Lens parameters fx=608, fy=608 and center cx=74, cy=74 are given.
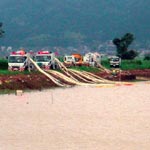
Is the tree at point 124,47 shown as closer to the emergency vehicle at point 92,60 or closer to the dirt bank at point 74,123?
the emergency vehicle at point 92,60

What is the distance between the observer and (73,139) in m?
21.4

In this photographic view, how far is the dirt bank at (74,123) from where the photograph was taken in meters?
20.4

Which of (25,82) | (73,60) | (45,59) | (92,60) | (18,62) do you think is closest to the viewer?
(25,82)

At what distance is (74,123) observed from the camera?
1038 inches

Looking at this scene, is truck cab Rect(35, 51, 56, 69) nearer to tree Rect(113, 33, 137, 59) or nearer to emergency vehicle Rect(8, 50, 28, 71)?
emergency vehicle Rect(8, 50, 28, 71)

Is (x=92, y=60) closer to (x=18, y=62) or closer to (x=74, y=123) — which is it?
(x=18, y=62)

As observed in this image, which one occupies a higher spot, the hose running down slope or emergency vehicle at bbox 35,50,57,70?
emergency vehicle at bbox 35,50,57,70

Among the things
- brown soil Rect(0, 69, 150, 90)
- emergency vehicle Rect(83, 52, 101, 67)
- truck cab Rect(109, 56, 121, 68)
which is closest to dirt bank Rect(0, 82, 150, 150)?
brown soil Rect(0, 69, 150, 90)

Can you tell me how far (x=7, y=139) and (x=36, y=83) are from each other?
32911 mm

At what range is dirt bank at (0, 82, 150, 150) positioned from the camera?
2041cm

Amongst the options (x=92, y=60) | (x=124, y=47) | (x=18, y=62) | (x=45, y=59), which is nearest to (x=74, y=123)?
(x=18, y=62)

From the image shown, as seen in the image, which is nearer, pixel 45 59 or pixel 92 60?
pixel 45 59

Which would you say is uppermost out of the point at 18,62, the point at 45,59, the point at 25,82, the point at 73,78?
the point at 45,59

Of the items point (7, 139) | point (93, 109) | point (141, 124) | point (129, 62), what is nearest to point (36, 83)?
point (93, 109)
